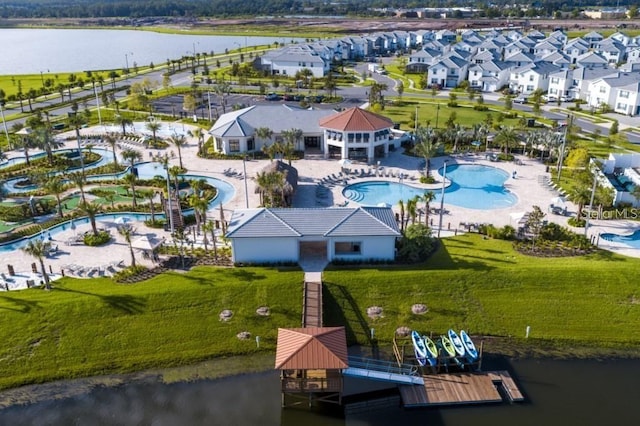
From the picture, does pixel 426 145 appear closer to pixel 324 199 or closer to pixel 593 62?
pixel 324 199

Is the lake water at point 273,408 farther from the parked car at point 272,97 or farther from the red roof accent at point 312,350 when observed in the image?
the parked car at point 272,97

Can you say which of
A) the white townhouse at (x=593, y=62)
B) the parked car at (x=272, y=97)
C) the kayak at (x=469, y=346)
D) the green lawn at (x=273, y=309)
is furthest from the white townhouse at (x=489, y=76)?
the kayak at (x=469, y=346)

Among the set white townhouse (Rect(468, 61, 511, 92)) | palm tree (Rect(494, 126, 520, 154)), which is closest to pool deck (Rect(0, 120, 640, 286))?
Result: palm tree (Rect(494, 126, 520, 154))

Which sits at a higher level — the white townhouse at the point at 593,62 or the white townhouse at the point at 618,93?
the white townhouse at the point at 593,62

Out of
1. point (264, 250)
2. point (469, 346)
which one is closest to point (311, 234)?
point (264, 250)

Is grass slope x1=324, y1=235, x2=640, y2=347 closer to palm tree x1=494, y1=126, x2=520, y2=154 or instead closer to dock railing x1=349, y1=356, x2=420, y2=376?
dock railing x1=349, y1=356, x2=420, y2=376

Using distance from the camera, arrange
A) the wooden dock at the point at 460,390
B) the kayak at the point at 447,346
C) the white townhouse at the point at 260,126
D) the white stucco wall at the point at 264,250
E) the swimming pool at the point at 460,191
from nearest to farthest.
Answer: the wooden dock at the point at 460,390 → the kayak at the point at 447,346 → the white stucco wall at the point at 264,250 → the swimming pool at the point at 460,191 → the white townhouse at the point at 260,126
